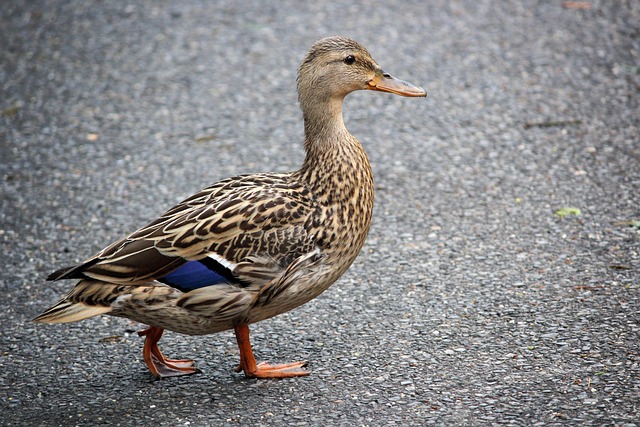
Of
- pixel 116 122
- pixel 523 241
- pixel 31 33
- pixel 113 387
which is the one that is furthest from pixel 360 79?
pixel 31 33

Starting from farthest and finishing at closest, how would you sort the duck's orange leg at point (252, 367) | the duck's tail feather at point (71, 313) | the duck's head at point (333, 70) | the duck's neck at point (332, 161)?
the duck's head at point (333, 70), the duck's neck at point (332, 161), the duck's orange leg at point (252, 367), the duck's tail feather at point (71, 313)

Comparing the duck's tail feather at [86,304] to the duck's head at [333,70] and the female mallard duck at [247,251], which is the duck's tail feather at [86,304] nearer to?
the female mallard duck at [247,251]

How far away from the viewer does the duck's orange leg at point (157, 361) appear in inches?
174

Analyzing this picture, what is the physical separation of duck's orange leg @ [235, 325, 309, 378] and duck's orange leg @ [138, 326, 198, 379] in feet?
0.99

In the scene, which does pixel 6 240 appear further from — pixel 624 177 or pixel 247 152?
pixel 624 177

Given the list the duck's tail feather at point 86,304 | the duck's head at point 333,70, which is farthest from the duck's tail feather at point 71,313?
the duck's head at point 333,70

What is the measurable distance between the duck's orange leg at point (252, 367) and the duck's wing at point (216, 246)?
294 millimetres

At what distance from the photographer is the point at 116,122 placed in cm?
751

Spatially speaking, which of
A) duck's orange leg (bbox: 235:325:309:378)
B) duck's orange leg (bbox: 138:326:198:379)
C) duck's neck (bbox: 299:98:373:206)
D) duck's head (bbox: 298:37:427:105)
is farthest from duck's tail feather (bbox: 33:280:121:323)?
duck's head (bbox: 298:37:427:105)

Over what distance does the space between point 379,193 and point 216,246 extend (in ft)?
7.81

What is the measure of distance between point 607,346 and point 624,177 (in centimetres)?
210

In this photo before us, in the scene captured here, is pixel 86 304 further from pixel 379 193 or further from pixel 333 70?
pixel 379 193

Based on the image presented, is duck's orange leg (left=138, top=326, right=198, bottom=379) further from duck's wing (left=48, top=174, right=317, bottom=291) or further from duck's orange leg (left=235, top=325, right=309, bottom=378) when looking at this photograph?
duck's wing (left=48, top=174, right=317, bottom=291)

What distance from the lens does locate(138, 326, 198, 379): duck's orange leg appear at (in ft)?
14.5
